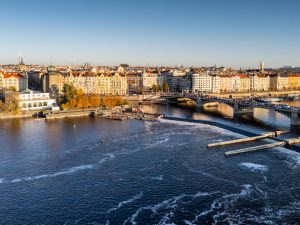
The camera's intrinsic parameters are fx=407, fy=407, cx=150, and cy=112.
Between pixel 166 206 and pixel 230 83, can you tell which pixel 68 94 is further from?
pixel 230 83

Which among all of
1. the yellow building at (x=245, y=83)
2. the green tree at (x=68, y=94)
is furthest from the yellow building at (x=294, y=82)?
the green tree at (x=68, y=94)

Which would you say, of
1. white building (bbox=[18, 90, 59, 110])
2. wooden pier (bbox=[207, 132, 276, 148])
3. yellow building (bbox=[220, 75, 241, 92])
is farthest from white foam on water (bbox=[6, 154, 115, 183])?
yellow building (bbox=[220, 75, 241, 92])

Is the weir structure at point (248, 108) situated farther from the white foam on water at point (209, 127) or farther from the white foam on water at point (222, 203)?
the white foam on water at point (222, 203)

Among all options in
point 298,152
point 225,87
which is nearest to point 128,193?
point 298,152

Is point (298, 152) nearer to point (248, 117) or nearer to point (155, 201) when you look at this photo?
point (155, 201)

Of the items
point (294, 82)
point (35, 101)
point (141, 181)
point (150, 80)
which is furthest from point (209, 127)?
point (294, 82)
